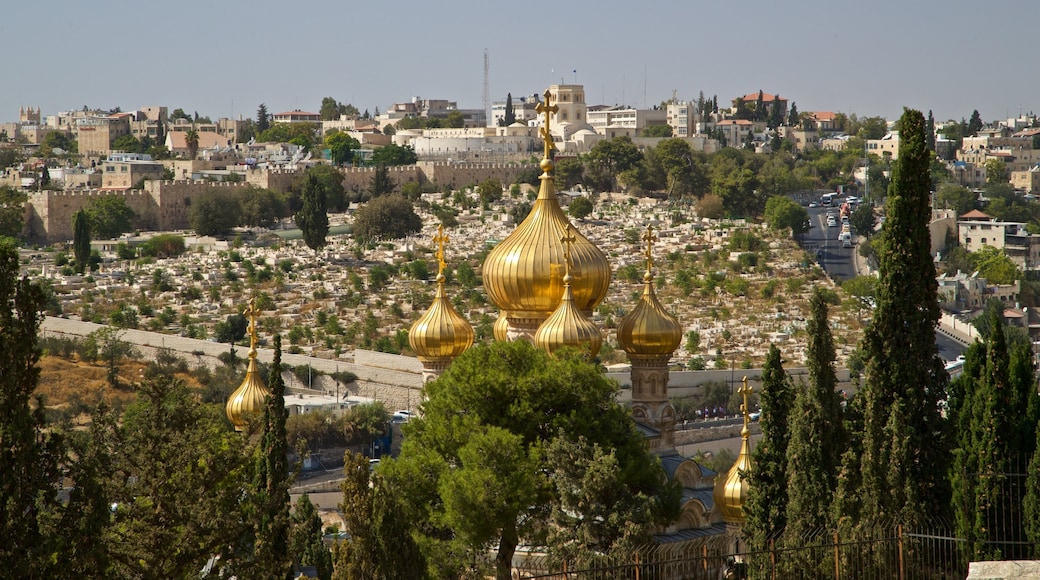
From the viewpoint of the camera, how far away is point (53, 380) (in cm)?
4100

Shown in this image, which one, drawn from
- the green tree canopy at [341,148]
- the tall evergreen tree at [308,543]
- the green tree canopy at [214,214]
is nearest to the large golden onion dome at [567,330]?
the tall evergreen tree at [308,543]

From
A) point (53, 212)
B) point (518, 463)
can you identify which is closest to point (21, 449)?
point (518, 463)

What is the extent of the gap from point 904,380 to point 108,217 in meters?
59.9

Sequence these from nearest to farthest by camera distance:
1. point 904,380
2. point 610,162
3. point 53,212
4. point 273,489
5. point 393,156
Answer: point 904,380 → point 273,489 → point 53,212 → point 610,162 → point 393,156

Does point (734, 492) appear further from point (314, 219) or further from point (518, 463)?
point (314, 219)

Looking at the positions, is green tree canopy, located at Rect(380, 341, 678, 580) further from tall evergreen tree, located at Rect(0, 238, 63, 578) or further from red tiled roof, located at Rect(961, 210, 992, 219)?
red tiled roof, located at Rect(961, 210, 992, 219)

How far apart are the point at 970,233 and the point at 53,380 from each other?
153ft

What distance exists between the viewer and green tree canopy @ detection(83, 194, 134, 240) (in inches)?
2771

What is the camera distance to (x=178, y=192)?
77.9 meters

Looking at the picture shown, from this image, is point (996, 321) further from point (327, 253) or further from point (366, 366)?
point (327, 253)

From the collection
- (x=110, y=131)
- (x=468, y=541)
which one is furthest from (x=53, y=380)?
(x=110, y=131)

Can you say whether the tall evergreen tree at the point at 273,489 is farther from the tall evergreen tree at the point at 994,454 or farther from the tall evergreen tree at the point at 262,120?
the tall evergreen tree at the point at 262,120

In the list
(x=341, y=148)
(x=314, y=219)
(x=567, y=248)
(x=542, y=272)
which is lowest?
(x=314, y=219)

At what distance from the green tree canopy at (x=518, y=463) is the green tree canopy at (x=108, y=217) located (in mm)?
55171
